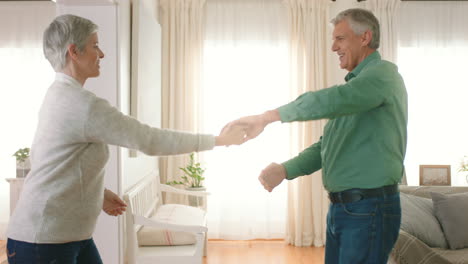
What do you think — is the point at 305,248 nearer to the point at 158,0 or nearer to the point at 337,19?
the point at 158,0

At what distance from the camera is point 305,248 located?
513 cm

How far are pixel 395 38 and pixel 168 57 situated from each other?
7.86 feet

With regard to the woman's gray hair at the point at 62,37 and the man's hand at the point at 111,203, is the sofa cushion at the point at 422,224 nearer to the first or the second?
the man's hand at the point at 111,203

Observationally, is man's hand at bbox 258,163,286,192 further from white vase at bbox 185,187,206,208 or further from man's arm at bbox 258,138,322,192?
white vase at bbox 185,187,206,208

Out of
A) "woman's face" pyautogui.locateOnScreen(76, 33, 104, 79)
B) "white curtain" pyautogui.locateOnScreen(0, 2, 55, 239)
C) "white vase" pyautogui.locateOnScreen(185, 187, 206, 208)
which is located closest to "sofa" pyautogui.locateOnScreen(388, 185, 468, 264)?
"white vase" pyautogui.locateOnScreen(185, 187, 206, 208)

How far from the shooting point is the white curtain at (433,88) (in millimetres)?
5348

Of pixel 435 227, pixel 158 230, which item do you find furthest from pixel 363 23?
pixel 158 230

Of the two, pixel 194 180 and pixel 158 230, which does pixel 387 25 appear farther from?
pixel 158 230

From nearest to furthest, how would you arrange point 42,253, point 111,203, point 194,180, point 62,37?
1. point 42,253
2. point 62,37
3. point 111,203
4. point 194,180

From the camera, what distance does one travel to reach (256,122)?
1.86m

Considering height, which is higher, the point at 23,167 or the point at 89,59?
the point at 89,59

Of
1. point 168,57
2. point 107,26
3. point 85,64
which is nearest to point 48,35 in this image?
point 85,64

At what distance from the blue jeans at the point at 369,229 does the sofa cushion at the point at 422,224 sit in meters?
1.64

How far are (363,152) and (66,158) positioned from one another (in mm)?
998
